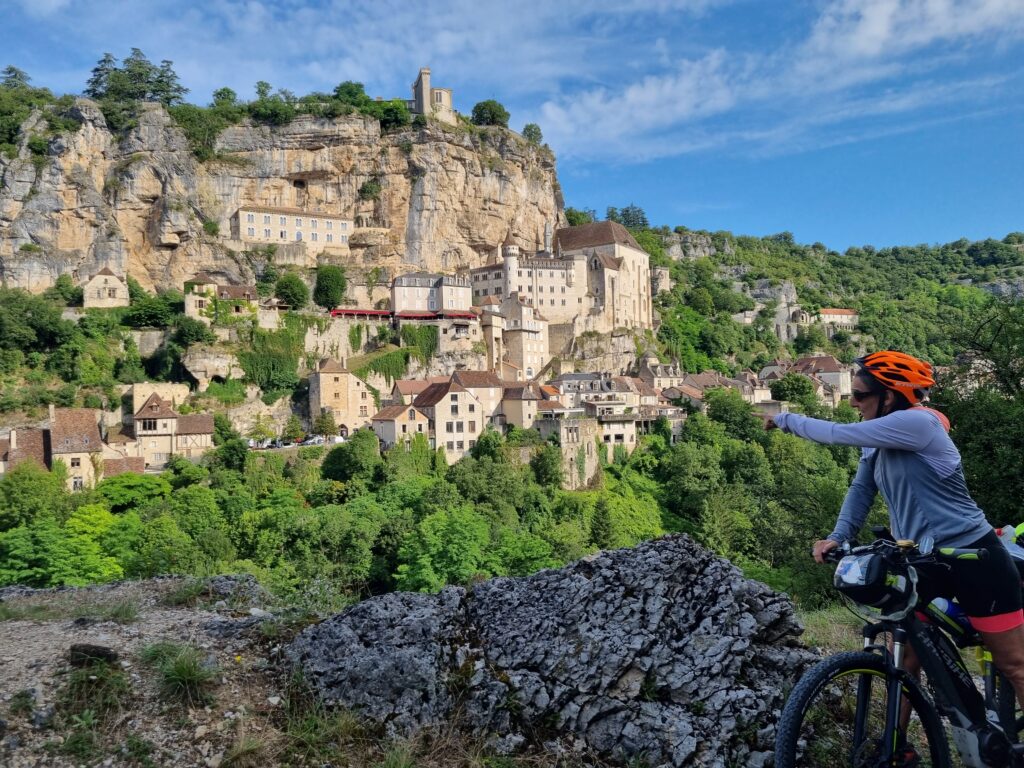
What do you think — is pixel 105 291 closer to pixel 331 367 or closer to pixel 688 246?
pixel 331 367

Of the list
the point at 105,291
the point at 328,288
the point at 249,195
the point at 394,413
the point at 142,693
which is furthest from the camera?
the point at 249,195

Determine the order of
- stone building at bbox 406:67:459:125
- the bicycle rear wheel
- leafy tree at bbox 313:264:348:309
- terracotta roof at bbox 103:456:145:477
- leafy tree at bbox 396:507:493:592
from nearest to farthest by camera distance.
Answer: the bicycle rear wheel < leafy tree at bbox 396:507:493:592 < terracotta roof at bbox 103:456:145:477 < leafy tree at bbox 313:264:348:309 < stone building at bbox 406:67:459:125

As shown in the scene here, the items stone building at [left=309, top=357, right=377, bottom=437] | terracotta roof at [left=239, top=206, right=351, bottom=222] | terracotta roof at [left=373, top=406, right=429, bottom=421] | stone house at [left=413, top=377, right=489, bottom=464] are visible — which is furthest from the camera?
terracotta roof at [left=239, top=206, right=351, bottom=222]

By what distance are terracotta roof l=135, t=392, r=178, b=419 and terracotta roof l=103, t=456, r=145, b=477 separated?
2.59 m

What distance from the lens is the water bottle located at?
3398 millimetres

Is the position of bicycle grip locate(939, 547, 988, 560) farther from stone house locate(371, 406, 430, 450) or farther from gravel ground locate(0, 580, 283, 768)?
stone house locate(371, 406, 430, 450)

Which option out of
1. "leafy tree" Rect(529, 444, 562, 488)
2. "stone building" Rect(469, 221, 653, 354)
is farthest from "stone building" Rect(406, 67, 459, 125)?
"leafy tree" Rect(529, 444, 562, 488)

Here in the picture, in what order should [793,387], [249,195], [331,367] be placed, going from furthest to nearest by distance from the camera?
[249,195] < [793,387] < [331,367]

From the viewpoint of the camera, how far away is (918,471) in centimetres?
342

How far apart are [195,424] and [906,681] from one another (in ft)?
127

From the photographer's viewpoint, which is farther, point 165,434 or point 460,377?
point 460,377

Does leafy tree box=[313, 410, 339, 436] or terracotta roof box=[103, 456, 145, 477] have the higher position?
leafy tree box=[313, 410, 339, 436]

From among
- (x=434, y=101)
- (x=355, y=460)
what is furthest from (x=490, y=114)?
(x=355, y=460)

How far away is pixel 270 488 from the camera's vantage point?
3309cm
